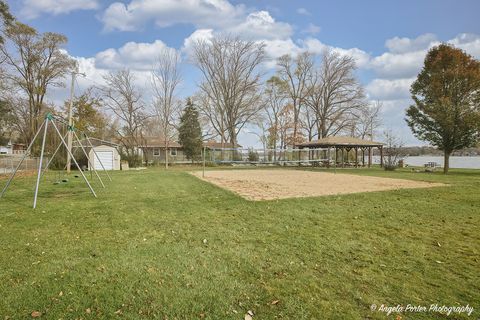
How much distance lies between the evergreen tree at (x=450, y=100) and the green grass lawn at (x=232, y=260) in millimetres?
17386

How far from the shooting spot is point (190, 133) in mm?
34750

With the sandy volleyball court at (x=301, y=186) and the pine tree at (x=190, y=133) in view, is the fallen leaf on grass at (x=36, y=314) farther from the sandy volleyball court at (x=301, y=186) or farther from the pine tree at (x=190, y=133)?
the pine tree at (x=190, y=133)

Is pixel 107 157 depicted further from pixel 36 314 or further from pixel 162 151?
pixel 36 314

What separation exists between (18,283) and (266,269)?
280 cm

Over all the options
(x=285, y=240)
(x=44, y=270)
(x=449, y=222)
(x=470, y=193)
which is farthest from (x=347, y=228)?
(x=470, y=193)

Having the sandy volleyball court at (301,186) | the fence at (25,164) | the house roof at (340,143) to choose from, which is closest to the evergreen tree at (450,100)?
the house roof at (340,143)

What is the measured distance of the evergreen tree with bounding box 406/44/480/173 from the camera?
21.2 meters

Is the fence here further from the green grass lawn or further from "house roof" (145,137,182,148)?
"house roof" (145,137,182,148)

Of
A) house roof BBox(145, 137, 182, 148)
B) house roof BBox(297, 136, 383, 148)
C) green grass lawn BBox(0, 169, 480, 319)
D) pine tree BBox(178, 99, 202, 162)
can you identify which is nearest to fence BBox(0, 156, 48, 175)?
pine tree BBox(178, 99, 202, 162)

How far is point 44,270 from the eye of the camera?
3703 millimetres

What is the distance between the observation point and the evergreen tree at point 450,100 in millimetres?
21203

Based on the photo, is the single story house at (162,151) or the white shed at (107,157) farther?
the single story house at (162,151)

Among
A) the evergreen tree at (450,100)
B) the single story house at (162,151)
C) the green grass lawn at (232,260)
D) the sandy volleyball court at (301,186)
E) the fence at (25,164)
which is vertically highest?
the evergreen tree at (450,100)

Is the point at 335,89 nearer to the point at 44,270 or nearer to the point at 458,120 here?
the point at 458,120
